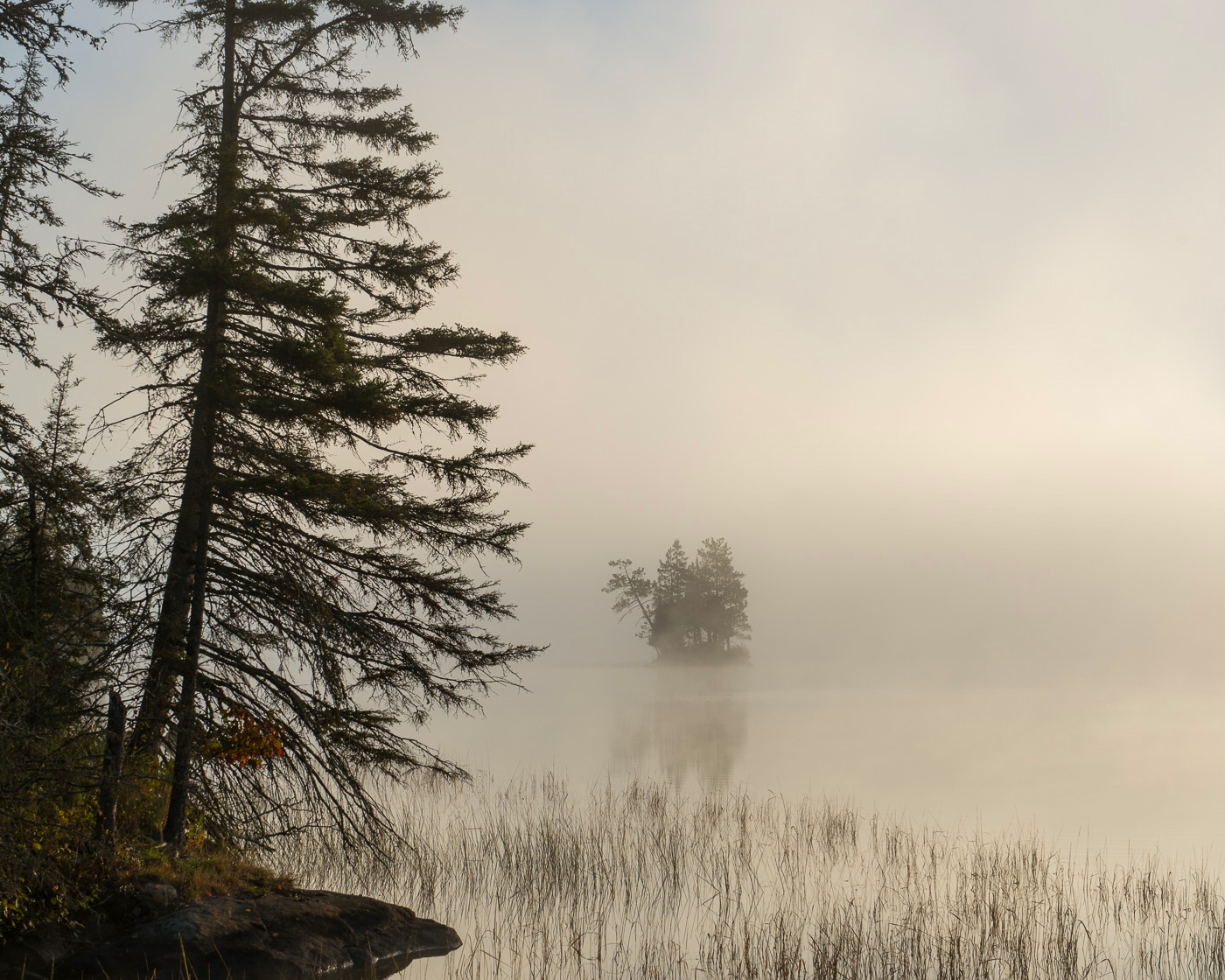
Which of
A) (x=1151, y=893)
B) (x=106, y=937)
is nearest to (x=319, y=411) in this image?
(x=106, y=937)

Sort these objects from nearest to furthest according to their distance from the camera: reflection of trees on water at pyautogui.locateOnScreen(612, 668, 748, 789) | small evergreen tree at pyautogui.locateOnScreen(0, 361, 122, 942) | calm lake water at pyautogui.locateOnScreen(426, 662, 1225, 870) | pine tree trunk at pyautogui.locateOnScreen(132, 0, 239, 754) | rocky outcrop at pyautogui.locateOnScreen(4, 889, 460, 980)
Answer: small evergreen tree at pyautogui.locateOnScreen(0, 361, 122, 942) < rocky outcrop at pyautogui.locateOnScreen(4, 889, 460, 980) < pine tree trunk at pyautogui.locateOnScreen(132, 0, 239, 754) < calm lake water at pyautogui.locateOnScreen(426, 662, 1225, 870) < reflection of trees on water at pyautogui.locateOnScreen(612, 668, 748, 789)

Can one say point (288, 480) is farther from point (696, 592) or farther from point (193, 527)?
point (696, 592)

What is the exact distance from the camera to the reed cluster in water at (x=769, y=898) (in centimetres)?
928

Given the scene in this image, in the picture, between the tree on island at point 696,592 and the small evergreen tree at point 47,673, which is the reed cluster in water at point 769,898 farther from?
the tree on island at point 696,592

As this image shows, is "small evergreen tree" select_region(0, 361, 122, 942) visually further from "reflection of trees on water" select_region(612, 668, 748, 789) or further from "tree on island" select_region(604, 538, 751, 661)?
"tree on island" select_region(604, 538, 751, 661)

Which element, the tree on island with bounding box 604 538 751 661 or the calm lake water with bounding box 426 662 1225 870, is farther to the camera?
the tree on island with bounding box 604 538 751 661

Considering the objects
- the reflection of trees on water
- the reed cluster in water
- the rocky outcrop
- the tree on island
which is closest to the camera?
the rocky outcrop

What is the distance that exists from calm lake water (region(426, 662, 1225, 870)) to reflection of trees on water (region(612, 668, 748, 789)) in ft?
0.40

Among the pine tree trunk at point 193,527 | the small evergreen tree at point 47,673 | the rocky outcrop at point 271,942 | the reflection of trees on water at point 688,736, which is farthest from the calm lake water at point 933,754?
the small evergreen tree at point 47,673

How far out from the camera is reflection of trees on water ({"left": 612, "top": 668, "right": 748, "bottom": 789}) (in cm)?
2552

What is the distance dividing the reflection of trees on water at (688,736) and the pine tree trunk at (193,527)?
14.6 m

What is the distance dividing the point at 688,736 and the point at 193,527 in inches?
1042

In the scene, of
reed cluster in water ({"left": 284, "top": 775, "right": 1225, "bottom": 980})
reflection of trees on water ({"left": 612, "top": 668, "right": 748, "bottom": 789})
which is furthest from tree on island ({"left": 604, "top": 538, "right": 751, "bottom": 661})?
reed cluster in water ({"left": 284, "top": 775, "right": 1225, "bottom": 980})

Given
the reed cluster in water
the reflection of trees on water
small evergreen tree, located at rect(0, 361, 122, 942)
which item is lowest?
the reflection of trees on water
